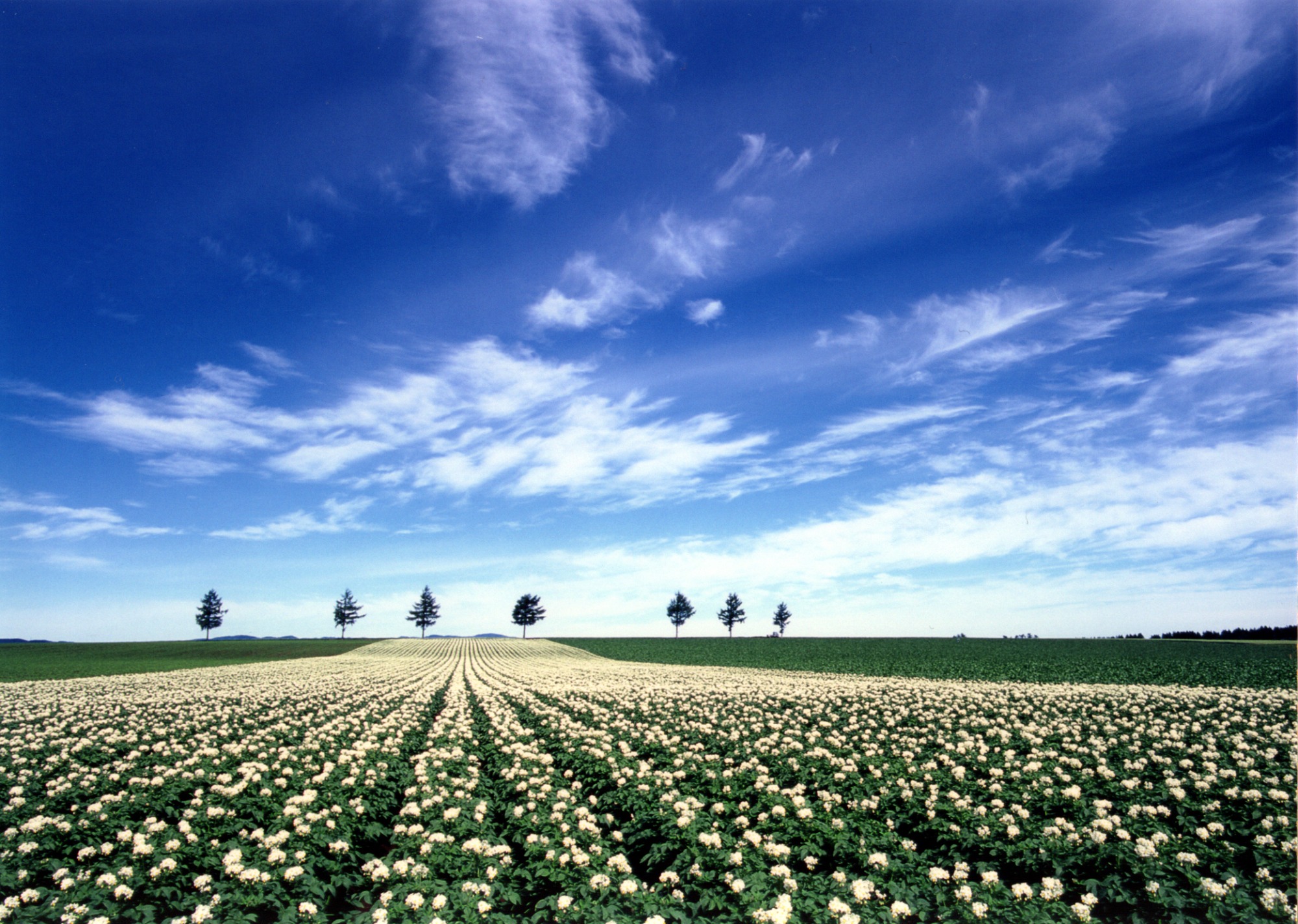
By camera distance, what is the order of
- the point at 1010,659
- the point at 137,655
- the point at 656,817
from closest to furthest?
the point at 656,817, the point at 1010,659, the point at 137,655

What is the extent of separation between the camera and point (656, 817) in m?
10.0

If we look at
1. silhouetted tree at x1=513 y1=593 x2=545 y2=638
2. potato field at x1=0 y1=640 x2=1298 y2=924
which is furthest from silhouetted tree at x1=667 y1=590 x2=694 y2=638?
potato field at x1=0 y1=640 x2=1298 y2=924

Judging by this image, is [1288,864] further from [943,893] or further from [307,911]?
[307,911]

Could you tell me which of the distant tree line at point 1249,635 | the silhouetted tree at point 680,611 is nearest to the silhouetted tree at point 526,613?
the silhouetted tree at point 680,611

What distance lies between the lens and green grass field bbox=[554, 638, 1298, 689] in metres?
38.7

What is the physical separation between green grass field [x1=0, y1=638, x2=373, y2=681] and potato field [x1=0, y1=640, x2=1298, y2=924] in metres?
37.6

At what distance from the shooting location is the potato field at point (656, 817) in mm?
7340

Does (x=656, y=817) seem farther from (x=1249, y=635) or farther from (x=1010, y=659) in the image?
(x=1249, y=635)

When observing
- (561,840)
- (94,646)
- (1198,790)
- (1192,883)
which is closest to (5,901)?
Answer: (561,840)

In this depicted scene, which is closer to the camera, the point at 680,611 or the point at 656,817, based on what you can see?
the point at 656,817

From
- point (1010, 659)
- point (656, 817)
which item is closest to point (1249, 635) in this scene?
point (1010, 659)

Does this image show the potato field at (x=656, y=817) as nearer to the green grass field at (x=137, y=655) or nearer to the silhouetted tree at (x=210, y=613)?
the green grass field at (x=137, y=655)

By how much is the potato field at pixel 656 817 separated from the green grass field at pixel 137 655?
123 ft

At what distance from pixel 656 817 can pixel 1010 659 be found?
5294 centimetres
